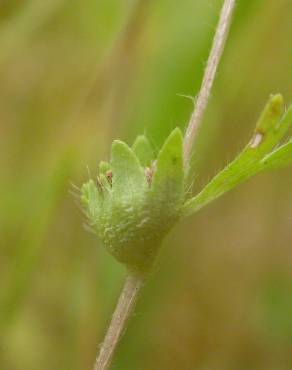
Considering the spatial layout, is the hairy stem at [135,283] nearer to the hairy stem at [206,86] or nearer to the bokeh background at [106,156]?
the hairy stem at [206,86]

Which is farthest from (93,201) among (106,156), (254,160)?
(106,156)

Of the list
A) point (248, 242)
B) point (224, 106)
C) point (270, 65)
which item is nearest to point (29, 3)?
point (224, 106)

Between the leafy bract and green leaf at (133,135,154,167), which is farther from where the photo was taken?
green leaf at (133,135,154,167)

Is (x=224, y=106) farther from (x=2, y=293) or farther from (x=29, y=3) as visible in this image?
(x=2, y=293)

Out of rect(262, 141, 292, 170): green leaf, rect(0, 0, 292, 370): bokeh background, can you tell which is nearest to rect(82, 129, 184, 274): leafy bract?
rect(262, 141, 292, 170): green leaf

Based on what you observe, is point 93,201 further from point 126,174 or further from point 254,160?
point 254,160

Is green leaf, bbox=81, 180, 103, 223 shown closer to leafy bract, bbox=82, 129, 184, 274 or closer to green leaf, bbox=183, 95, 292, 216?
leafy bract, bbox=82, 129, 184, 274

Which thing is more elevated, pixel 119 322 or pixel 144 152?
pixel 144 152
